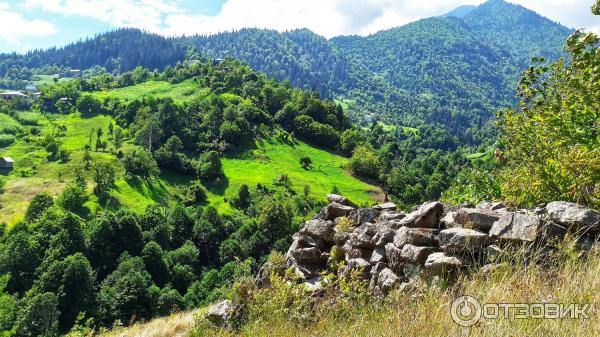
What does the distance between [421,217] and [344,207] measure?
406cm

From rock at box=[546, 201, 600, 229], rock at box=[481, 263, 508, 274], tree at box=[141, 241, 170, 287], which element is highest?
rock at box=[546, 201, 600, 229]

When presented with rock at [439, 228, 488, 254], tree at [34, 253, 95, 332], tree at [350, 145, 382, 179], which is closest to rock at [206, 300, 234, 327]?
rock at [439, 228, 488, 254]

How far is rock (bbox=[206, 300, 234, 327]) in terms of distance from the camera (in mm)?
11409

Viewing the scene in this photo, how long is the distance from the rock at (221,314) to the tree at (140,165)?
96.3 metres

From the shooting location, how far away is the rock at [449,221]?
1077 centimetres

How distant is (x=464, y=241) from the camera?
940 cm

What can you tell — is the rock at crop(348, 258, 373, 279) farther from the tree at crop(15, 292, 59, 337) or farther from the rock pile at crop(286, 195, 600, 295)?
the tree at crop(15, 292, 59, 337)

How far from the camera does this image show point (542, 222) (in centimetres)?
902

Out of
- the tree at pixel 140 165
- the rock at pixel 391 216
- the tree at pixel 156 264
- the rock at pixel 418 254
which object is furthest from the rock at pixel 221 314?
the tree at pixel 140 165

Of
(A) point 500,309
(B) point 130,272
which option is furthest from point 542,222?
(B) point 130,272

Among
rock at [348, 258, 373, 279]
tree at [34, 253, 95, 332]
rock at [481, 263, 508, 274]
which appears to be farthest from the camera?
tree at [34, 253, 95, 332]

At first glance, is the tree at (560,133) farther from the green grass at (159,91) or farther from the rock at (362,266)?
the green grass at (159,91)

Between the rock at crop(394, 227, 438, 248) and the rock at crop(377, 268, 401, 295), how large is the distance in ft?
2.65

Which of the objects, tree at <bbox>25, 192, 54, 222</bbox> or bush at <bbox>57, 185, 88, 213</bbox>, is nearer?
tree at <bbox>25, 192, 54, 222</bbox>
